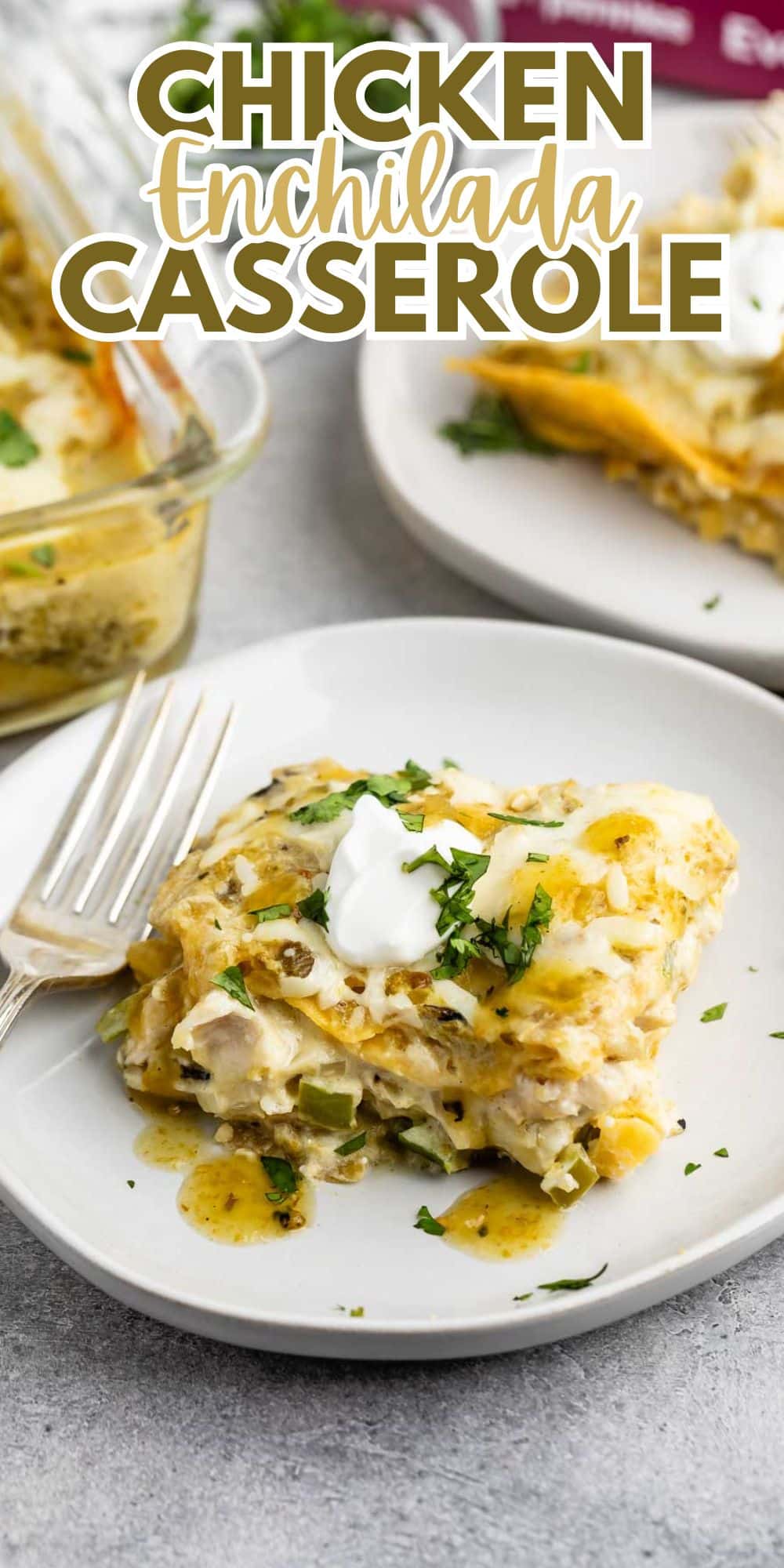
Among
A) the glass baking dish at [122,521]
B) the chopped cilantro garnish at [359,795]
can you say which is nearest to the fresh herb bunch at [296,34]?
the glass baking dish at [122,521]

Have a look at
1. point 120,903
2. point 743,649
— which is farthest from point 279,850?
point 743,649

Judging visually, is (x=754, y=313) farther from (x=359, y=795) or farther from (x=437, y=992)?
(x=437, y=992)

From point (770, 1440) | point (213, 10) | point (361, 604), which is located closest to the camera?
point (770, 1440)

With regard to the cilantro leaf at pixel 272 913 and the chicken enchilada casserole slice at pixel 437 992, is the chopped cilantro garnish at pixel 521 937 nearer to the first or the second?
the chicken enchilada casserole slice at pixel 437 992

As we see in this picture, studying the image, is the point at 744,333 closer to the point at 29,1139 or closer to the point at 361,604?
the point at 361,604

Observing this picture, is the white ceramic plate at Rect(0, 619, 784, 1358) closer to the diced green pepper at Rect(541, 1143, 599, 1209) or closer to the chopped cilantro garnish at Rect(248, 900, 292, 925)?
the diced green pepper at Rect(541, 1143, 599, 1209)
